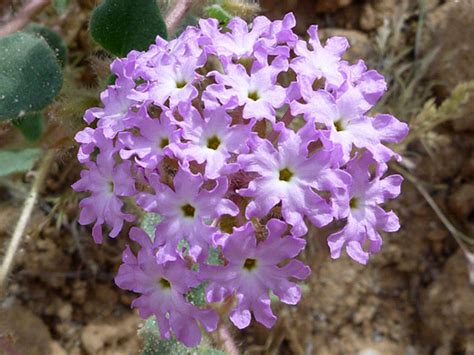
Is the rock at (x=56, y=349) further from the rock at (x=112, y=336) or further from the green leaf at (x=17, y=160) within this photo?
the green leaf at (x=17, y=160)

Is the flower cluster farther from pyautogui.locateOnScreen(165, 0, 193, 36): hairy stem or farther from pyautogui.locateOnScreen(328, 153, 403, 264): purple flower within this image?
pyautogui.locateOnScreen(165, 0, 193, 36): hairy stem

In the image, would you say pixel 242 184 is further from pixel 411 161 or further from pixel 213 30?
pixel 411 161

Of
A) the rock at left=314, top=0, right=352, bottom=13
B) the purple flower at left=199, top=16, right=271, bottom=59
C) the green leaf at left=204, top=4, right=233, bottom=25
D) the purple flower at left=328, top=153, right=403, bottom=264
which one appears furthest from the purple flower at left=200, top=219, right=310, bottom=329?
the rock at left=314, top=0, right=352, bottom=13

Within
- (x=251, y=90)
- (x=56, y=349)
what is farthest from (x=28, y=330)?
(x=251, y=90)

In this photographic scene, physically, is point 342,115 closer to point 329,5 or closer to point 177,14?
point 177,14

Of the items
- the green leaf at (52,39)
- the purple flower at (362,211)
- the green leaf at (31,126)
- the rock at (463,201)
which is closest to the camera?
the purple flower at (362,211)

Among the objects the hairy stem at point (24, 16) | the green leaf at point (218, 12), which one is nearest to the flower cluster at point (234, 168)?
the green leaf at point (218, 12)
